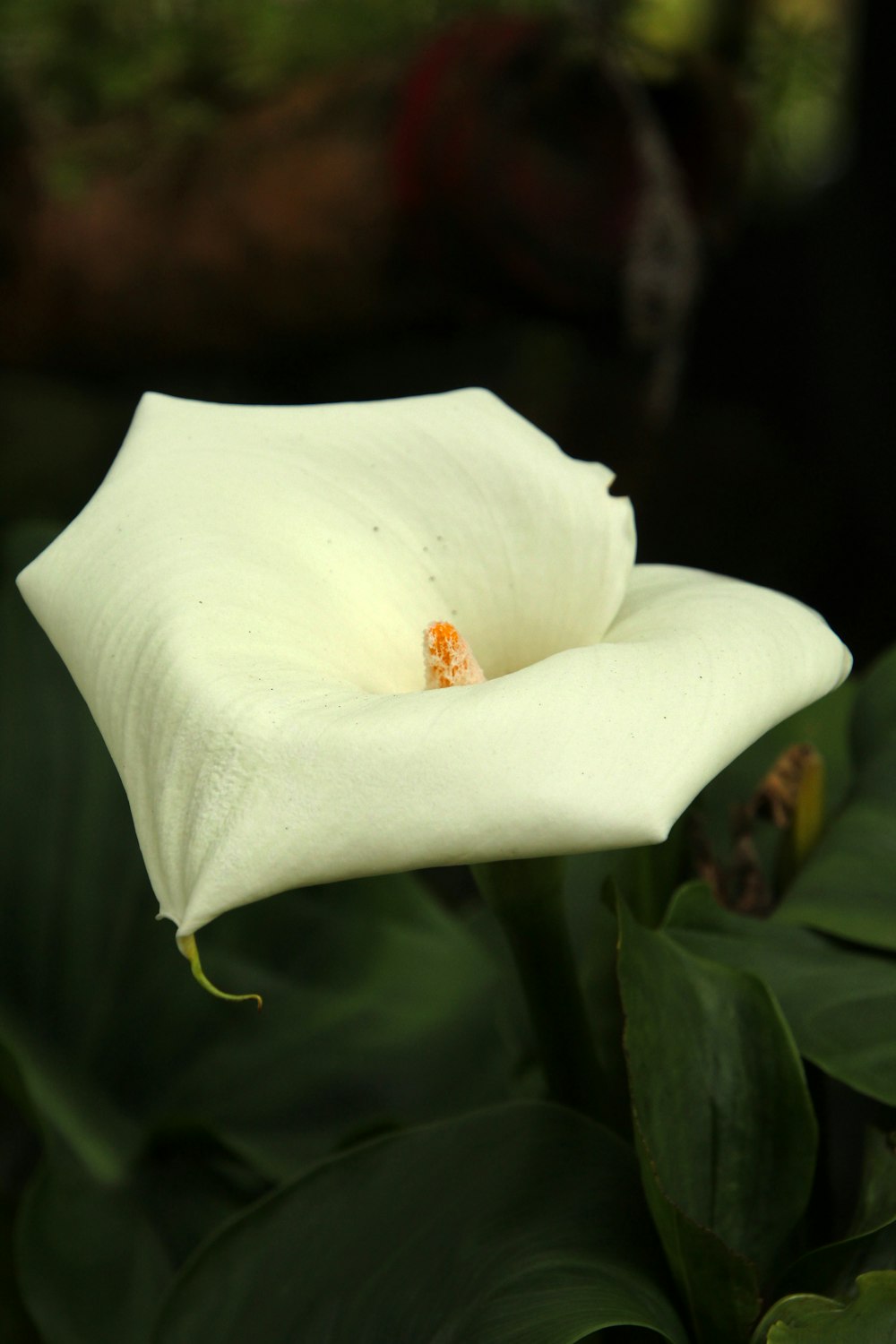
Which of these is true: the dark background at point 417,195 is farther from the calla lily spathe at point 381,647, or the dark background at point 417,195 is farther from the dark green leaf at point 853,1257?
the dark green leaf at point 853,1257

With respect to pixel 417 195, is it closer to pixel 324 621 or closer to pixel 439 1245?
pixel 324 621

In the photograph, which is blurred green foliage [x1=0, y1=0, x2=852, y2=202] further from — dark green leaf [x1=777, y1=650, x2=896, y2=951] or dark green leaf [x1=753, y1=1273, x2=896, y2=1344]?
dark green leaf [x1=753, y1=1273, x2=896, y2=1344]

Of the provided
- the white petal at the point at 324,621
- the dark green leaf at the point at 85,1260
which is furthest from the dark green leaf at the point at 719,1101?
the dark green leaf at the point at 85,1260

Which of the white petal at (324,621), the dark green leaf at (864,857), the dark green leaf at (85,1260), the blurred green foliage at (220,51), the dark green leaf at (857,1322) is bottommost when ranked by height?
the dark green leaf at (85,1260)

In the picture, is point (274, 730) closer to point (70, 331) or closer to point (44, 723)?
point (44, 723)

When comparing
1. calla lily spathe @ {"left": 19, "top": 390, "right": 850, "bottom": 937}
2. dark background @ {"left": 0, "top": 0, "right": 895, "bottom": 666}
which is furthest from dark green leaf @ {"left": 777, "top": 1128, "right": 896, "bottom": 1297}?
dark background @ {"left": 0, "top": 0, "right": 895, "bottom": 666}

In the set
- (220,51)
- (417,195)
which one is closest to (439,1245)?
(417,195)
